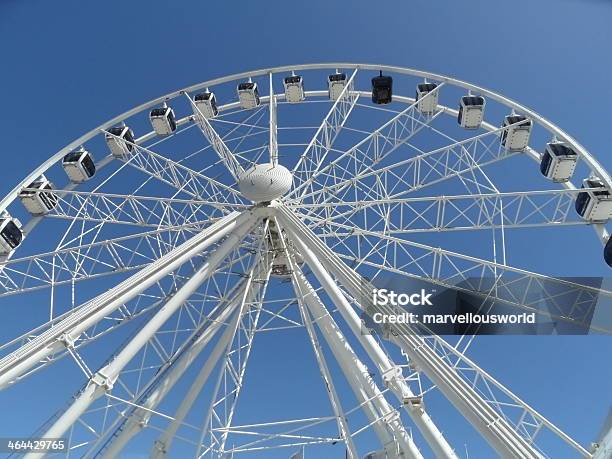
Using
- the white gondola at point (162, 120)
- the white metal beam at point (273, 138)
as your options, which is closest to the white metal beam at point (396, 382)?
the white metal beam at point (273, 138)

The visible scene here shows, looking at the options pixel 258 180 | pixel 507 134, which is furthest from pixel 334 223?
pixel 507 134

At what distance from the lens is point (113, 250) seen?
1329 cm

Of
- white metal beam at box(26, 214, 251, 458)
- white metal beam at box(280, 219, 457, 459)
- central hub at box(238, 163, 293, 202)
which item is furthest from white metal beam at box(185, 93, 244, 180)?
white metal beam at box(280, 219, 457, 459)

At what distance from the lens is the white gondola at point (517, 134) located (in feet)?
49.0

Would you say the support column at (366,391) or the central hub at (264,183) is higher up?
the central hub at (264,183)

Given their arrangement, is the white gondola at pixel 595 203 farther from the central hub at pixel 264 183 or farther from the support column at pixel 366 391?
the central hub at pixel 264 183

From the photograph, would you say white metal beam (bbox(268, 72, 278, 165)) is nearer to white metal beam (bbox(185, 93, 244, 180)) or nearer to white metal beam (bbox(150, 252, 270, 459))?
white metal beam (bbox(185, 93, 244, 180))

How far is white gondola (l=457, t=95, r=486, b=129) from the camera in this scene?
15867 millimetres

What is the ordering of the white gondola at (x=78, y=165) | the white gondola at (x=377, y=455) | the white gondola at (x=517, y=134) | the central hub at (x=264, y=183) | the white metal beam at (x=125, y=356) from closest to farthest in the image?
the white metal beam at (x=125, y=356) → the white gondola at (x=377, y=455) → the central hub at (x=264, y=183) → the white gondola at (x=517, y=134) → the white gondola at (x=78, y=165)

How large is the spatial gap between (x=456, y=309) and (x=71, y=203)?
12.3 m

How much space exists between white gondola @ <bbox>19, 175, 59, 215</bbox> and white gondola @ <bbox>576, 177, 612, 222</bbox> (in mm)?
16096

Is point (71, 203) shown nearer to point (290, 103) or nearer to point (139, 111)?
point (139, 111)

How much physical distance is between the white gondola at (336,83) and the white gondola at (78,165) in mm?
9384

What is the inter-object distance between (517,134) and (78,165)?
590 inches
